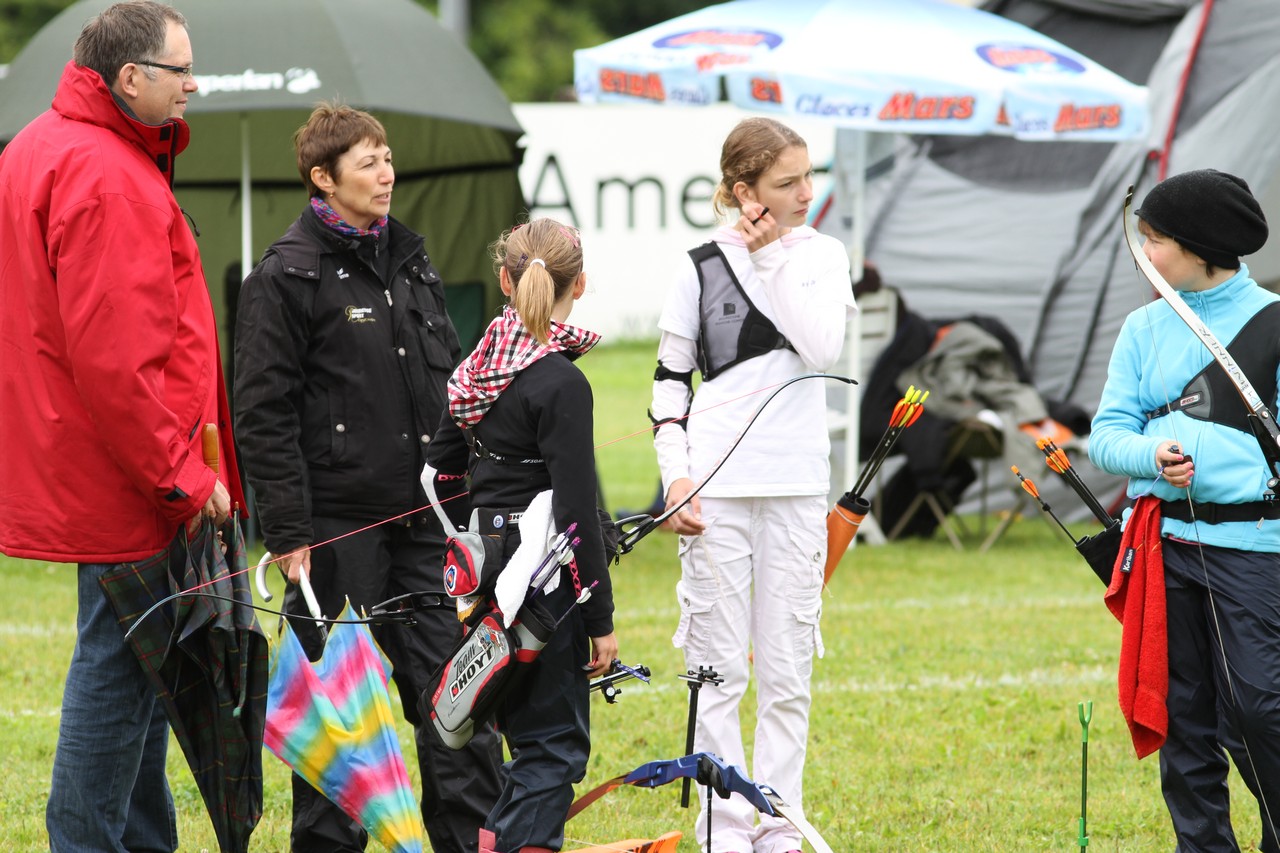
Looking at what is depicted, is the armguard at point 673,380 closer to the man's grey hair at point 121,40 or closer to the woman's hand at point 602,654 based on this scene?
the woman's hand at point 602,654

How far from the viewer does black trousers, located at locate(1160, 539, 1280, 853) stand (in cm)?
343

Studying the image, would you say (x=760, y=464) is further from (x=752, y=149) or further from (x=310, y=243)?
(x=310, y=243)

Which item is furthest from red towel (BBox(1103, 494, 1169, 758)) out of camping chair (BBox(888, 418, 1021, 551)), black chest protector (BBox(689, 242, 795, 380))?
camping chair (BBox(888, 418, 1021, 551))

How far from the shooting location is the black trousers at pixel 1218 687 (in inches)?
135

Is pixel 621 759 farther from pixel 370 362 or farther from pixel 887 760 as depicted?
pixel 370 362

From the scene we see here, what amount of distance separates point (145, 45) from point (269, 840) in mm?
2037

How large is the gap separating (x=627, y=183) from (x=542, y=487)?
50.2 feet

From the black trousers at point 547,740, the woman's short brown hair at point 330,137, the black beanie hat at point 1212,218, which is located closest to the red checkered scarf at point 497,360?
the black trousers at point 547,740

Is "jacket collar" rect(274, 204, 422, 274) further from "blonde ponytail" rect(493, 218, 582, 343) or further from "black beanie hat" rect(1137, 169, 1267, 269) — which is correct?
"black beanie hat" rect(1137, 169, 1267, 269)

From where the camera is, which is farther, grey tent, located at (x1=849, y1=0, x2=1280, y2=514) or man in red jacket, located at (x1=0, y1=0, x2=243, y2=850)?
grey tent, located at (x1=849, y1=0, x2=1280, y2=514)

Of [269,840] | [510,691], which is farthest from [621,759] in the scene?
[510,691]

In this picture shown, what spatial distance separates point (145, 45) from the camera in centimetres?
318

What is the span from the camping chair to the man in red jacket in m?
5.94

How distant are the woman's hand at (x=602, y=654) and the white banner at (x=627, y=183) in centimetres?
1453
